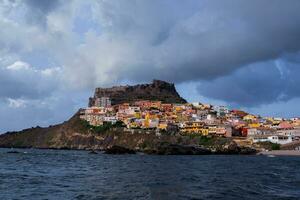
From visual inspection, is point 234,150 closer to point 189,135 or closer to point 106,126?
point 189,135

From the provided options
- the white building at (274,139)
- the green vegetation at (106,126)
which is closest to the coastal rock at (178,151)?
the white building at (274,139)

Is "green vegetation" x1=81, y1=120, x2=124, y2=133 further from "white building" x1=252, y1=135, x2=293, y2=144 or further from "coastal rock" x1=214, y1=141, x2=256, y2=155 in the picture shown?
"white building" x1=252, y1=135, x2=293, y2=144

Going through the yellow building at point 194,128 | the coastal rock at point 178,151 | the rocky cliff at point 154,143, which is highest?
the yellow building at point 194,128

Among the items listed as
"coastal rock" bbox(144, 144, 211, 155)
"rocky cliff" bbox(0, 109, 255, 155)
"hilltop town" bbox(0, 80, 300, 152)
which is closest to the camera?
"coastal rock" bbox(144, 144, 211, 155)

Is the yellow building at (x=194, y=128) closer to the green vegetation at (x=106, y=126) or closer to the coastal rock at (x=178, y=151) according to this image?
the green vegetation at (x=106, y=126)

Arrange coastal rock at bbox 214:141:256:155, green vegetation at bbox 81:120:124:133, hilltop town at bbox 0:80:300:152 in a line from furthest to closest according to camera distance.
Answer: green vegetation at bbox 81:120:124:133 < hilltop town at bbox 0:80:300:152 < coastal rock at bbox 214:141:256:155

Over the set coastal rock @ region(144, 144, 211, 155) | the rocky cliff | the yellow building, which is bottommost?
coastal rock @ region(144, 144, 211, 155)

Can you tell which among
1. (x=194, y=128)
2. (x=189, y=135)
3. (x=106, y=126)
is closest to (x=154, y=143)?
(x=189, y=135)

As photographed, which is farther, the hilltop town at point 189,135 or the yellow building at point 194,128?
the yellow building at point 194,128

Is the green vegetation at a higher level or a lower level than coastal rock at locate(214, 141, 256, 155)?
higher

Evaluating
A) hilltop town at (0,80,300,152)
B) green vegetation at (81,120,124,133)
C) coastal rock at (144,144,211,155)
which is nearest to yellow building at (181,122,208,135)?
hilltop town at (0,80,300,152)

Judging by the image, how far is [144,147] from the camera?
160250 millimetres

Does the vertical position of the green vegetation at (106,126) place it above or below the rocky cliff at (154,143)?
above

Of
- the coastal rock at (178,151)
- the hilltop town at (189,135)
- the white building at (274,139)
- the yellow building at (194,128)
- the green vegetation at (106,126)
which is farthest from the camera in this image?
the green vegetation at (106,126)
